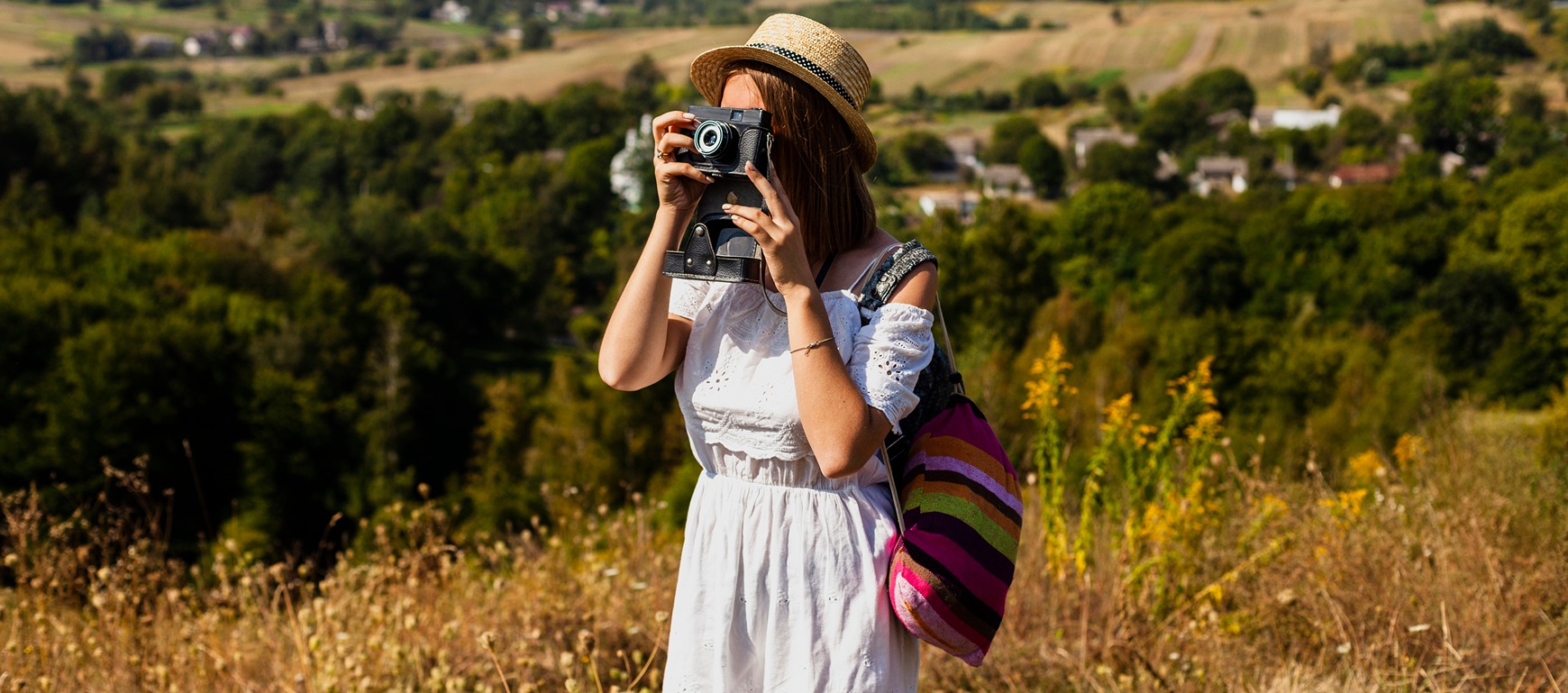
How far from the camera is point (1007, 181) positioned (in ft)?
250

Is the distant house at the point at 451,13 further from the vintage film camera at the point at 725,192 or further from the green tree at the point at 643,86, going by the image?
the vintage film camera at the point at 725,192

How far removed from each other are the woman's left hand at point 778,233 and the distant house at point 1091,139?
245 ft

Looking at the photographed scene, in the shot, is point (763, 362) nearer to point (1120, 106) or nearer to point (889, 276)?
point (889, 276)

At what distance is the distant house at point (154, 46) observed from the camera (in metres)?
112

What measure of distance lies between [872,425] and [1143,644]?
1.94 m

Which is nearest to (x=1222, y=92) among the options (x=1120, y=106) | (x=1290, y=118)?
(x=1290, y=118)

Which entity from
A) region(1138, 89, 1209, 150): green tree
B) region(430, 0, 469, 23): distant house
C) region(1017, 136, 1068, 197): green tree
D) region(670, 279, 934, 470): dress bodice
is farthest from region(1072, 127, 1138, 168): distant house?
region(430, 0, 469, 23): distant house

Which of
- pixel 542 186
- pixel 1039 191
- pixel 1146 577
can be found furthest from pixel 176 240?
pixel 1039 191

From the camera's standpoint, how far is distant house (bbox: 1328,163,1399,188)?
6325cm

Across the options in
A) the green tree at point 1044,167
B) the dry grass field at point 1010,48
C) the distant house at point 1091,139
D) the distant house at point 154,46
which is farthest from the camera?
the distant house at point 154,46

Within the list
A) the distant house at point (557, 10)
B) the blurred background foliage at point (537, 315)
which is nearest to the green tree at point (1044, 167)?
the blurred background foliage at point (537, 315)

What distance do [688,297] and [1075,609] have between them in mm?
2023

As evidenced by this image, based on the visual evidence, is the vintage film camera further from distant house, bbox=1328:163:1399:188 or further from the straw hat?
distant house, bbox=1328:163:1399:188

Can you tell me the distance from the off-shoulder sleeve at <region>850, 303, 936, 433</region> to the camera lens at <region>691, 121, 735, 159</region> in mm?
341
